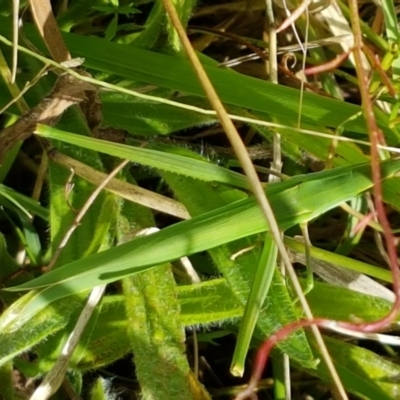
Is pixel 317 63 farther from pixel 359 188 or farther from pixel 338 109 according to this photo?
pixel 359 188

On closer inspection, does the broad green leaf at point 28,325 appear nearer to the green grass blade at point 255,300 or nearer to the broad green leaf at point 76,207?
the broad green leaf at point 76,207

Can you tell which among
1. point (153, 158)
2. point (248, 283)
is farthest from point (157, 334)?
point (153, 158)

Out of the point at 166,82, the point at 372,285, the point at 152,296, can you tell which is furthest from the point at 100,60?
the point at 372,285

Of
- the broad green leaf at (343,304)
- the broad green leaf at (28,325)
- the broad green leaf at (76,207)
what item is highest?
the broad green leaf at (76,207)

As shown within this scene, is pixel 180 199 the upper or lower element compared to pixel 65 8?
lower

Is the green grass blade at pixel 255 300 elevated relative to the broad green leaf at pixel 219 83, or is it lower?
lower

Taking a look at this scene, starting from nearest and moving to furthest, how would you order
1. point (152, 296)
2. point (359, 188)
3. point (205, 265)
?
point (359, 188) → point (152, 296) → point (205, 265)

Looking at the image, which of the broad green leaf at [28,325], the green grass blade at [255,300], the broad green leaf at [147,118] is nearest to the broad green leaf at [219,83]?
the broad green leaf at [147,118]

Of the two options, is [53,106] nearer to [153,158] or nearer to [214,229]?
[153,158]
